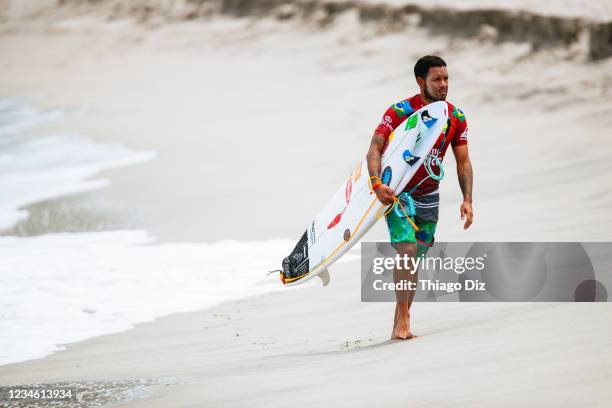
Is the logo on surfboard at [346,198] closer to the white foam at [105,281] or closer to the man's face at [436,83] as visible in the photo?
the man's face at [436,83]

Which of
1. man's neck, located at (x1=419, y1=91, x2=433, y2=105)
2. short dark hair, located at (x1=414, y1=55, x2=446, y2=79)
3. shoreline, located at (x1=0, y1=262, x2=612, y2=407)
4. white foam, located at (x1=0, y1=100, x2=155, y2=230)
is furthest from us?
white foam, located at (x1=0, y1=100, x2=155, y2=230)

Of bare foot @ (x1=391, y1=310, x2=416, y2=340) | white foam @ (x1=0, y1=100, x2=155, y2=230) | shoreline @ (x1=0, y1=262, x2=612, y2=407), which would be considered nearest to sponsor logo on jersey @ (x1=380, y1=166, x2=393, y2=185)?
bare foot @ (x1=391, y1=310, x2=416, y2=340)

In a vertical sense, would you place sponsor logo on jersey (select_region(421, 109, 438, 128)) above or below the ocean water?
above

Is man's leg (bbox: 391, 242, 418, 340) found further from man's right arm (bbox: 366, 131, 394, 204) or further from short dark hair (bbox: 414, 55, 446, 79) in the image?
short dark hair (bbox: 414, 55, 446, 79)

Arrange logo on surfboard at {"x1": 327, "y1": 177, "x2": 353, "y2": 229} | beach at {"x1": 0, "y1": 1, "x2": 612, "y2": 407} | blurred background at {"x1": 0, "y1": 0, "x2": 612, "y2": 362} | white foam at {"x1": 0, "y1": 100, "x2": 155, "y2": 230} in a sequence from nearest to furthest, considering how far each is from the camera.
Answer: beach at {"x1": 0, "y1": 1, "x2": 612, "y2": 407} < logo on surfboard at {"x1": 327, "y1": 177, "x2": 353, "y2": 229} < blurred background at {"x1": 0, "y1": 0, "x2": 612, "y2": 362} < white foam at {"x1": 0, "y1": 100, "x2": 155, "y2": 230}

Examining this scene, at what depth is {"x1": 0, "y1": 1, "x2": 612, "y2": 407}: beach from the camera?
398 cm

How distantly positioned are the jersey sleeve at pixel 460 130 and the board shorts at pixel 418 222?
0.28 m

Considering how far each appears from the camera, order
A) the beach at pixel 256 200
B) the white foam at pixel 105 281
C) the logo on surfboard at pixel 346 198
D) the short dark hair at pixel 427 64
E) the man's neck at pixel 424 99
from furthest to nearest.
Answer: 1. the white foam at pixel 105 281
2. the logo on surfboard at pixel 346 198
3. the man's neck at pixel 424 99
4. the short dark hair at pixel 427 64
5. the beach at pixel 256 200

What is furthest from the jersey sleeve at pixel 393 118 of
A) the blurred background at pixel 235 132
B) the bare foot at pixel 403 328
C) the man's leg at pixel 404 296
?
the blurred background at pixel 235 132

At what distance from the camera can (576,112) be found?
12.2m

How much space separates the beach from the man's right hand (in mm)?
673

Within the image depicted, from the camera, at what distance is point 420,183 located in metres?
4.67

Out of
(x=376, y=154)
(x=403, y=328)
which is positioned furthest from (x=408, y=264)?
(x=376, y=154)

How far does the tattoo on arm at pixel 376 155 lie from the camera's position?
4.71 metres
